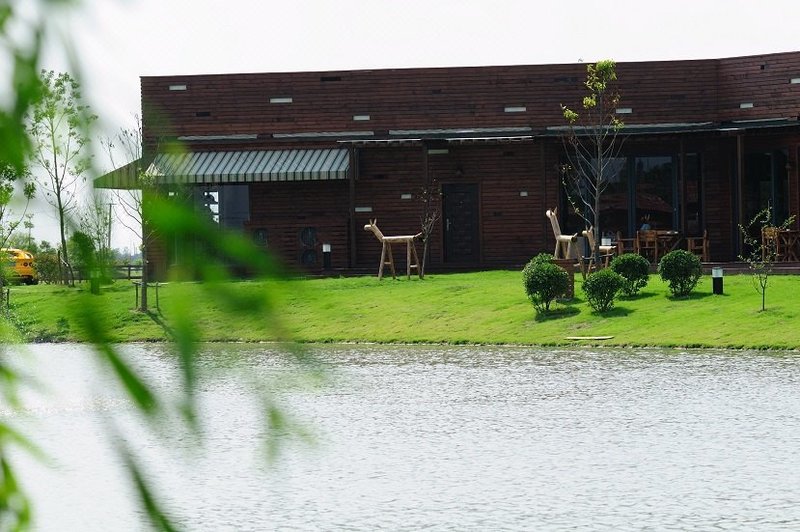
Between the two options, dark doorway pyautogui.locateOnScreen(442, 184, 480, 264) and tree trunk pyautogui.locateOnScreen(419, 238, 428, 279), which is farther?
dark doorway pyautogui.locateOnScreen(442, 184, 480, 264)

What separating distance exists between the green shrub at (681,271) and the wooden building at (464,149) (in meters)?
8.61

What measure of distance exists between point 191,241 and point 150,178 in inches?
12.1

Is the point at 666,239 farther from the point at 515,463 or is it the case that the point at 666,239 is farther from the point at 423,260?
the point at 515,463

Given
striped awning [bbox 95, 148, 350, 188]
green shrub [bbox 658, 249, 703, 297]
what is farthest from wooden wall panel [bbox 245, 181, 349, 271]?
green shrub [bbox 658, 249, 703, 297]

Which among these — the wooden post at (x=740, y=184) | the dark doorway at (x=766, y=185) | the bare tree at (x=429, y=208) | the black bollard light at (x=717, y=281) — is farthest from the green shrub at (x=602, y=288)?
the dark doorway at (x=766, y=185)

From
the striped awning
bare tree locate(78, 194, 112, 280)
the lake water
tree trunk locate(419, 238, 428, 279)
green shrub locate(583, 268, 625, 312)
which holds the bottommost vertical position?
the lake water

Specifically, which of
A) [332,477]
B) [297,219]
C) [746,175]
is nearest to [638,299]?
[746,175]

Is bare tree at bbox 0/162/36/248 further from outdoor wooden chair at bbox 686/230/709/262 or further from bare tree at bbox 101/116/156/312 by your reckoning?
outdoor wooden chair at bbox 686/230/709/262

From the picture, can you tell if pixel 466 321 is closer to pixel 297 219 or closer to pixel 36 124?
pixel 297 219

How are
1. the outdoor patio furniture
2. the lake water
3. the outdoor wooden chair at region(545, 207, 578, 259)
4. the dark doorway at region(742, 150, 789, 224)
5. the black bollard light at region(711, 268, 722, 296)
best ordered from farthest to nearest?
1. the dark doorway at region(742, 150, 789, 224)
2. the outdoor patio furniture
3. the outdoor wooden chair at region(545, 207, 578, 259)
4. the black bollard light at region(711, 268, 722, 296)
5. the lake water

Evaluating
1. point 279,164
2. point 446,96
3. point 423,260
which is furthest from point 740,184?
point 279,164

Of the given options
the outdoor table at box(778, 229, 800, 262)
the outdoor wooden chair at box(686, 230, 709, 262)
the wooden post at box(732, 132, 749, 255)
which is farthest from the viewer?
the wooden post at box(732, 132, 749, 255)

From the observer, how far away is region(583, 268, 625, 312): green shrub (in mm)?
25438

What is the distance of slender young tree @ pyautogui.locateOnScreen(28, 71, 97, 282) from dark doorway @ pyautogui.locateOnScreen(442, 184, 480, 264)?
3555 cm
